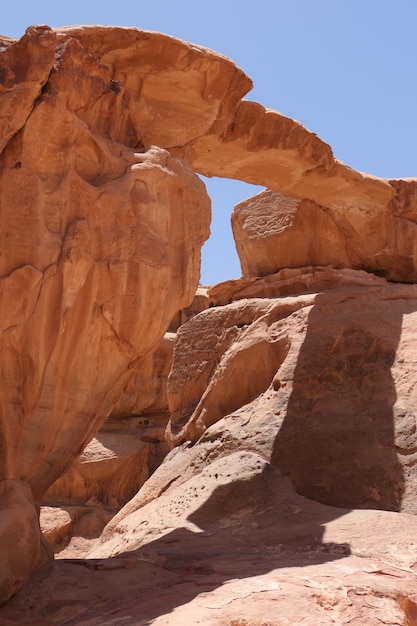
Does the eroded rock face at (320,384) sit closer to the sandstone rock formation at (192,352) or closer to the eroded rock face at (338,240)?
the sandstone rock formation at (192,352)

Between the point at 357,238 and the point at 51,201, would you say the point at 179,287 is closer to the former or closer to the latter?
the point at 51,201

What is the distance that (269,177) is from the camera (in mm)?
8727

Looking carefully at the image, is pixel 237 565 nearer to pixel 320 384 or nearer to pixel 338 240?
pixel 320 384

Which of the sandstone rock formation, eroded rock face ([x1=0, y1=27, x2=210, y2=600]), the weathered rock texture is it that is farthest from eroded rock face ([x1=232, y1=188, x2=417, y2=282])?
eroded rock face ([x1=0, y1=27, x2=210, y2=600])

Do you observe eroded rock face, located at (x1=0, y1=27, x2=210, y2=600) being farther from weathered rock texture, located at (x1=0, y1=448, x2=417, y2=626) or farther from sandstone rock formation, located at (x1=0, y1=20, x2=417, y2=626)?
weathered rock texture, located at (x1=0, y1=448, x2=417, y2=626)

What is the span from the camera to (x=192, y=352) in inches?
363

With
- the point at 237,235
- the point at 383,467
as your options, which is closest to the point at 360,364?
the point at 383,467

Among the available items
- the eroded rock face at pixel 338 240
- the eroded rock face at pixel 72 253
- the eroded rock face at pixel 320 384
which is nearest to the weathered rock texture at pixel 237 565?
the eroded rock face at pixel 320 384

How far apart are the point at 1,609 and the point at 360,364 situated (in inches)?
166

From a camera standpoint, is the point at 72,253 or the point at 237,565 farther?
the point at 72,253

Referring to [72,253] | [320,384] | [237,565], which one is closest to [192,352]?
[320,384]

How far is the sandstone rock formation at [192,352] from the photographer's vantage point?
187 inches

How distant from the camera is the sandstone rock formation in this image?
15.6 ft

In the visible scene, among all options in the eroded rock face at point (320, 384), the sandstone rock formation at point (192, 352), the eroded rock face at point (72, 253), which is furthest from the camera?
the eroded rock face at point (320, 384)
